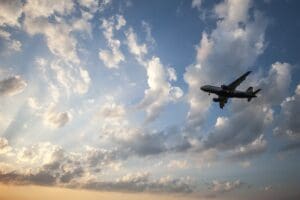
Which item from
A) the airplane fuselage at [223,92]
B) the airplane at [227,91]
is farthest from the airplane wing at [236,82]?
the airplane fuselage at [223,92]

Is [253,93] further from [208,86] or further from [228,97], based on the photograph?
[208,86]

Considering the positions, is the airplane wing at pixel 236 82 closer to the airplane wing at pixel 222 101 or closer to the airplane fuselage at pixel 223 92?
the airplane fuselage at pixel 223 92

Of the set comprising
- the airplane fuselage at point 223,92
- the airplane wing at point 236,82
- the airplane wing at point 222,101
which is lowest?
the airplane wing at point 222,101

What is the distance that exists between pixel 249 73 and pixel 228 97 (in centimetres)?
841

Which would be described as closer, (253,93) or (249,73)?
(249,73)

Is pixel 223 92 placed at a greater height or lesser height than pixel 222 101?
greater

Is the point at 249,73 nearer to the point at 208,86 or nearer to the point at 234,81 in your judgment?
the point at 234,81

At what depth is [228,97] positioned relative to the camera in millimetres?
97062

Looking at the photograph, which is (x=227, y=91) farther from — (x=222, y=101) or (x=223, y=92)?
(x=222, y=101)

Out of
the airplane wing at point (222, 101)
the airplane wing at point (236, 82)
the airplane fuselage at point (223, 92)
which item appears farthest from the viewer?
the airplane wing at point (222, 101)

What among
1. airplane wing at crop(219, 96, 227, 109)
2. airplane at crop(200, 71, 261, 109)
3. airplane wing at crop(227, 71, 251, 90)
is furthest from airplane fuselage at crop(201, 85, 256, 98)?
airplane wing at crop(219, 96, 227, 109)

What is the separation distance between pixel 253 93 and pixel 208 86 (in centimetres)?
1443

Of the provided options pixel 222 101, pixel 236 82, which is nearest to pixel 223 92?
pixel 236 82

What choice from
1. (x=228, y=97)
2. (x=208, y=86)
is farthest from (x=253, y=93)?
(x=208, y=86)
